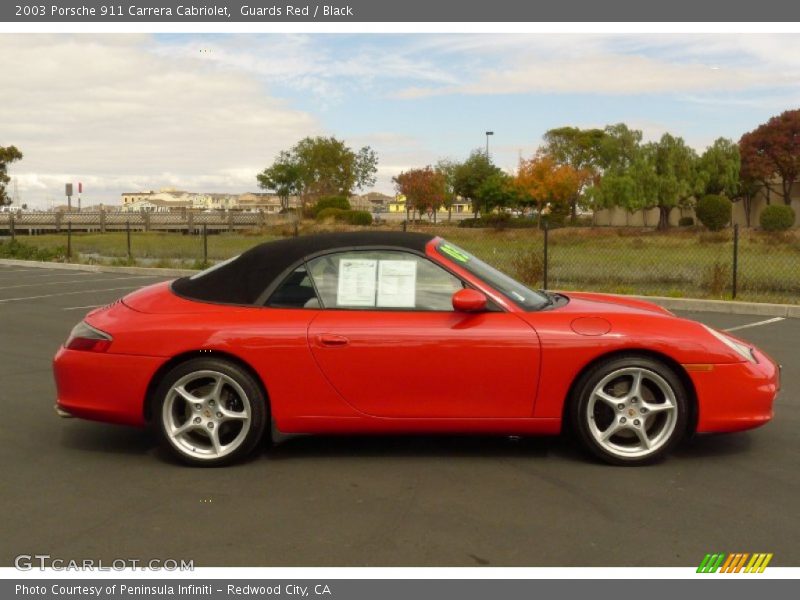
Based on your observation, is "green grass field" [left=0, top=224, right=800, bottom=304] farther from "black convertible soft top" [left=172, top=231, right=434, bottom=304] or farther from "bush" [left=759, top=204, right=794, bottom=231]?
"bush" [left=759, top=204, right=794, bottom=231]

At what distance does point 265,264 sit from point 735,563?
306cm

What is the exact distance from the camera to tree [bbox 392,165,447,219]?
71.4 metres

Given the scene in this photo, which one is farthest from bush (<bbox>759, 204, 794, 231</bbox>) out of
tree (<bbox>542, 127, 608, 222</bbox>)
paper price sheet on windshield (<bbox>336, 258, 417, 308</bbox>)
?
paper price sheet on windshield (<bbox>336, 258, 417, 308</bbox>)

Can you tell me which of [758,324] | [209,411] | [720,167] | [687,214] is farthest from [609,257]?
[687,214]

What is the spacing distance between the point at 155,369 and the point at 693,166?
57.7 metres

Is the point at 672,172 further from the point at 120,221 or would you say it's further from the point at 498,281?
the point at 498,281

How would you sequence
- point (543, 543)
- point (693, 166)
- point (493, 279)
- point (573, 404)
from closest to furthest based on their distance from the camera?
point (543, 543), point (573, 404), point (493, 279), point (693, 166)

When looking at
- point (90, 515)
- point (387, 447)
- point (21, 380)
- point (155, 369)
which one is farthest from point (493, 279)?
point (21, 380)

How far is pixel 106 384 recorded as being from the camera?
5.02 meters

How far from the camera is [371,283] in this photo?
5.08 meters

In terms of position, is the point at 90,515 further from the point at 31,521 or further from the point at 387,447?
the point at 387,447

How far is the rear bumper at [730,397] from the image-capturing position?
4.88 metres

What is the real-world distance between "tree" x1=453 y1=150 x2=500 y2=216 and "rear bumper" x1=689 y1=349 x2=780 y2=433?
215 feet

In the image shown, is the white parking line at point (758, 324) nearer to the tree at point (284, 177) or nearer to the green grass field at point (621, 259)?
the green grass field at point (621, 259)
